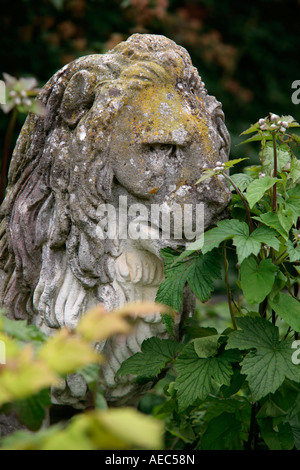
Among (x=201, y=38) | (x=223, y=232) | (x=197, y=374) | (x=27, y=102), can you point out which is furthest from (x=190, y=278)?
(x=201, y=38)

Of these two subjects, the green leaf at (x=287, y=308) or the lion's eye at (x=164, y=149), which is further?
the lion's eye at (x=164, y=149)

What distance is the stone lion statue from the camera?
1.59 meters

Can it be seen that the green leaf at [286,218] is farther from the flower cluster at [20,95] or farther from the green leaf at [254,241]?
the flower cluster at [20,95]

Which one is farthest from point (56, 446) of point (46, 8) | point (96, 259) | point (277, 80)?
point (277, 80)

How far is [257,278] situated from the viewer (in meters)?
1.44

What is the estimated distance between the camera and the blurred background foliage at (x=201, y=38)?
3584mm

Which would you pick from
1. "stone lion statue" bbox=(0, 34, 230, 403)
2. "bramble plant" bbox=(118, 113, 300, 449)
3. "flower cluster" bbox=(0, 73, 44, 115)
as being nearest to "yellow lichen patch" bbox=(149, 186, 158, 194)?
"stone lion statue" bbox=(0, 34, 230, 403)

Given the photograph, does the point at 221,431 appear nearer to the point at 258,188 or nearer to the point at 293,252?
the point at 293,252

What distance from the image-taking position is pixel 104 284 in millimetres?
1674

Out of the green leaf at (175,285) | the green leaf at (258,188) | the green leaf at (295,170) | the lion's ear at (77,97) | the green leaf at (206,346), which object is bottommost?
the green leaf at (206,346)

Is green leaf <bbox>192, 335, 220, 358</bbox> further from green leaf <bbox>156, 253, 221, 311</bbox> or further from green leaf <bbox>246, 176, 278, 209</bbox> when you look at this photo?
green leaf <bbox>246, 176, 278, 209</bbox>

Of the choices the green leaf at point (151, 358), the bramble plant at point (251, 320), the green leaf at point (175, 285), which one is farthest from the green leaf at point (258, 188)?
the green leaf at point (151, 358)

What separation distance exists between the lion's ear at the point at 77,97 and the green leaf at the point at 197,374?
2.38 ft

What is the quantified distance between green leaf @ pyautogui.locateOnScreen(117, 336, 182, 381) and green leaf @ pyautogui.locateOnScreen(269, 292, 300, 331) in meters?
0.34
